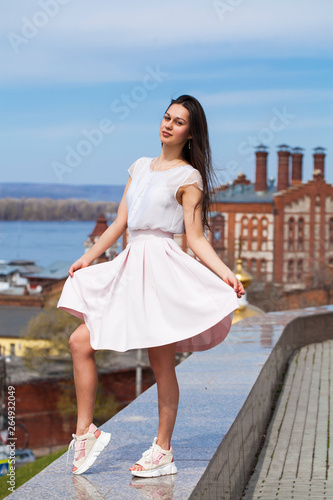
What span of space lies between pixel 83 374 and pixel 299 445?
2531 mm

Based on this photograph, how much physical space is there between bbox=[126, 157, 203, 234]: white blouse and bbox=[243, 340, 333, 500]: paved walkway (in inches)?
66.9

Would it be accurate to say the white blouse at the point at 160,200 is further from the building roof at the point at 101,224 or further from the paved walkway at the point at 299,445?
the building roof at the point at 101,224

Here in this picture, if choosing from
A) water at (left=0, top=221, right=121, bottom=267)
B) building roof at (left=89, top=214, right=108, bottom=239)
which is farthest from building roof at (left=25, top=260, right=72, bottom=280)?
building roof at (left=89, top=214, right=108, bottom=239)

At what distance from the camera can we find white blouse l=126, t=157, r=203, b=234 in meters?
3.19

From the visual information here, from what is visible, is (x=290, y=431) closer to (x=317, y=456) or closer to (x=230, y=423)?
(x=317, y=456)

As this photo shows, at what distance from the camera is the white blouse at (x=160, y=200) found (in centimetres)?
319

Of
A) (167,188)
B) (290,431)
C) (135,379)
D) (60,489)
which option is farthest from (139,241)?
(135,379)

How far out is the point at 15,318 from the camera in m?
56.8

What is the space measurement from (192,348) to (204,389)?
1.92m

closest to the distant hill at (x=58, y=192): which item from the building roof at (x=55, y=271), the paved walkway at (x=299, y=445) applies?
the building roof at (x=55, y=271)

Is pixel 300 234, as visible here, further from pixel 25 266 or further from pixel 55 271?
pixel 25 266

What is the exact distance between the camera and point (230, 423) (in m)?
4.09

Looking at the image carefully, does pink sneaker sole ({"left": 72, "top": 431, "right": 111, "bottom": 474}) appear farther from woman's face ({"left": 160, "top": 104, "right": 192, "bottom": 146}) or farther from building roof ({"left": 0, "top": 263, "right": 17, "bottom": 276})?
building roof ({"left": 0, "top": 263, "right": 17, "bottom": 276})

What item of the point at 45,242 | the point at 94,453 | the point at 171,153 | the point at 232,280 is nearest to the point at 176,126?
the point at 171,153
